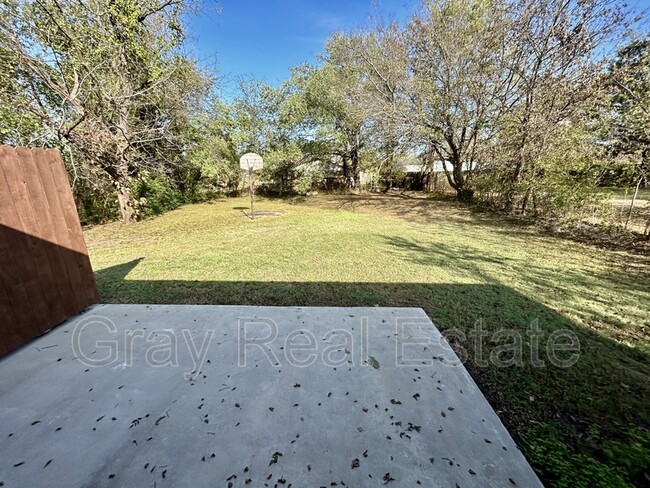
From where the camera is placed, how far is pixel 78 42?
221 inches

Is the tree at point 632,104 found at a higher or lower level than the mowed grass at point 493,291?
higher

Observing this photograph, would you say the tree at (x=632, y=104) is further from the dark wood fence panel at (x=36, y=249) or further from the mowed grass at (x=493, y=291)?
the dark wood fence panel at (x=36, y=249)

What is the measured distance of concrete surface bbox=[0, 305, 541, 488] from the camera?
1.16m

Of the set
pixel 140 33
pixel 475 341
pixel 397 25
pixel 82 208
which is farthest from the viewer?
pixel 397 25

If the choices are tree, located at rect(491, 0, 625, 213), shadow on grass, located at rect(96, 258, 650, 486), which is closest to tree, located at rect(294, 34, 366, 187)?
tree, located at rect(491, 0, 625, 213)

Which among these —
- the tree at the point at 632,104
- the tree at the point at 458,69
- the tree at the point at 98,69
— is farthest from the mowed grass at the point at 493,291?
the tree at the point at 458,69

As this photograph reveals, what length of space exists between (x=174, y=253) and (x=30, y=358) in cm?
330

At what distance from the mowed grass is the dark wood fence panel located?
715 millimetres

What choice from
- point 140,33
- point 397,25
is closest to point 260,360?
point 140,33

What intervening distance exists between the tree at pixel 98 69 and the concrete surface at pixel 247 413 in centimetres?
598

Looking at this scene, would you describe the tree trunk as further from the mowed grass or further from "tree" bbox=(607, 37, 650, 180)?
"tree" bbox=(607, 37, 650, 180)

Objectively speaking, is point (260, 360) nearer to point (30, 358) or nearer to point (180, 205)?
point (30, 358)

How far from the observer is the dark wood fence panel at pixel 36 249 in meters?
2.03

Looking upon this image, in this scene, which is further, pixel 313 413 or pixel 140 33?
pixel 140 33
